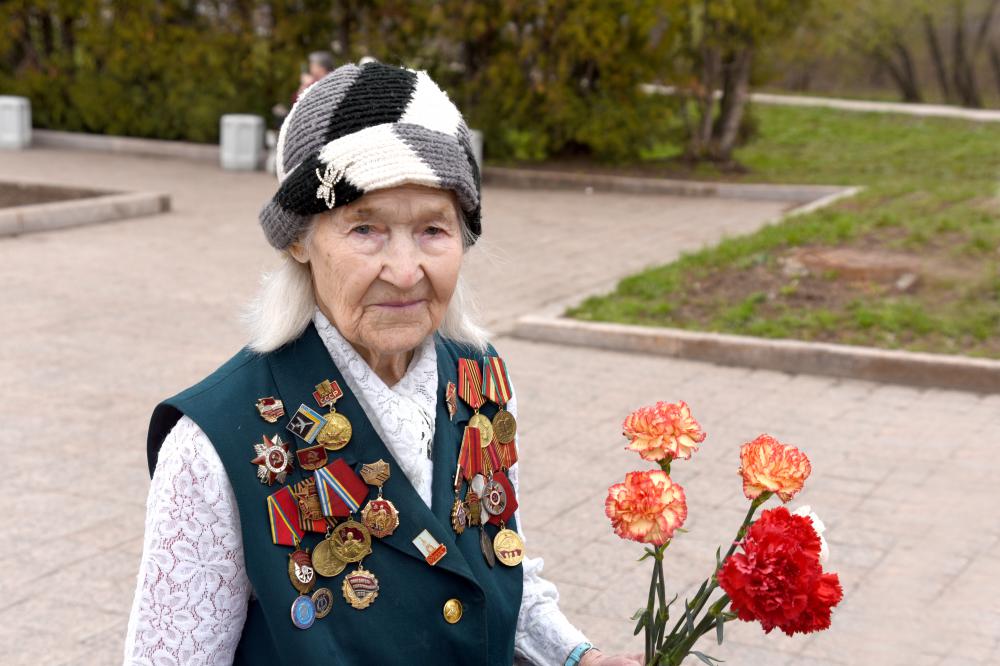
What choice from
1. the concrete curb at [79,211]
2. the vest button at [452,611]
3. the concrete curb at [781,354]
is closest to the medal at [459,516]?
the vest button at [452,611]

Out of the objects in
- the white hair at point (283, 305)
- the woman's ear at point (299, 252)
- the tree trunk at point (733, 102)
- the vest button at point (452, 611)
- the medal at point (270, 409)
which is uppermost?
the woman's ear at point (299, 252)

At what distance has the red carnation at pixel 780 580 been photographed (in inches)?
72.2

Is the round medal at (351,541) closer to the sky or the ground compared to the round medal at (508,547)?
closer to the sky

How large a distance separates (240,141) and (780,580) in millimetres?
17370

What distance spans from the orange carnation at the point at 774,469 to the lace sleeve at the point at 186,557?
761 millimetres

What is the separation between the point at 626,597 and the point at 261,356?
10.4 ft

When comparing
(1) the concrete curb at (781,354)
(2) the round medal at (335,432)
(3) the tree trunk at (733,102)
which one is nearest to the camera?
(2) the round medal at (335,432)

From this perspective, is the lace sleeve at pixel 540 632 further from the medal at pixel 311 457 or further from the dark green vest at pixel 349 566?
the medal at pixel 311 457

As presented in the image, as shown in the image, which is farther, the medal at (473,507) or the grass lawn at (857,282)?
the grass lawn at (857,282)

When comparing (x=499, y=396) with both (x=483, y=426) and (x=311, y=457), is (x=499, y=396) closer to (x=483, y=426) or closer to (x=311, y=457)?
(x=483, y=426)

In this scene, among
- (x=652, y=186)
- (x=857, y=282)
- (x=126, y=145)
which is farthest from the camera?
(x=126, y=145)

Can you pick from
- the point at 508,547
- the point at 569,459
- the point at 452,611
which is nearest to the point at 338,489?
the point at 452,611

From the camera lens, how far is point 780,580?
1.83 m

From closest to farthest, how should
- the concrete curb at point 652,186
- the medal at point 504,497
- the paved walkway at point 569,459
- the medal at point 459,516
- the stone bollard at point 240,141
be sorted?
the medal at point 459,516, the medal at point 504,497, the paved walkway at point 569,459, the concrete curb at point 652,186, the stone bollard at point 240,141
